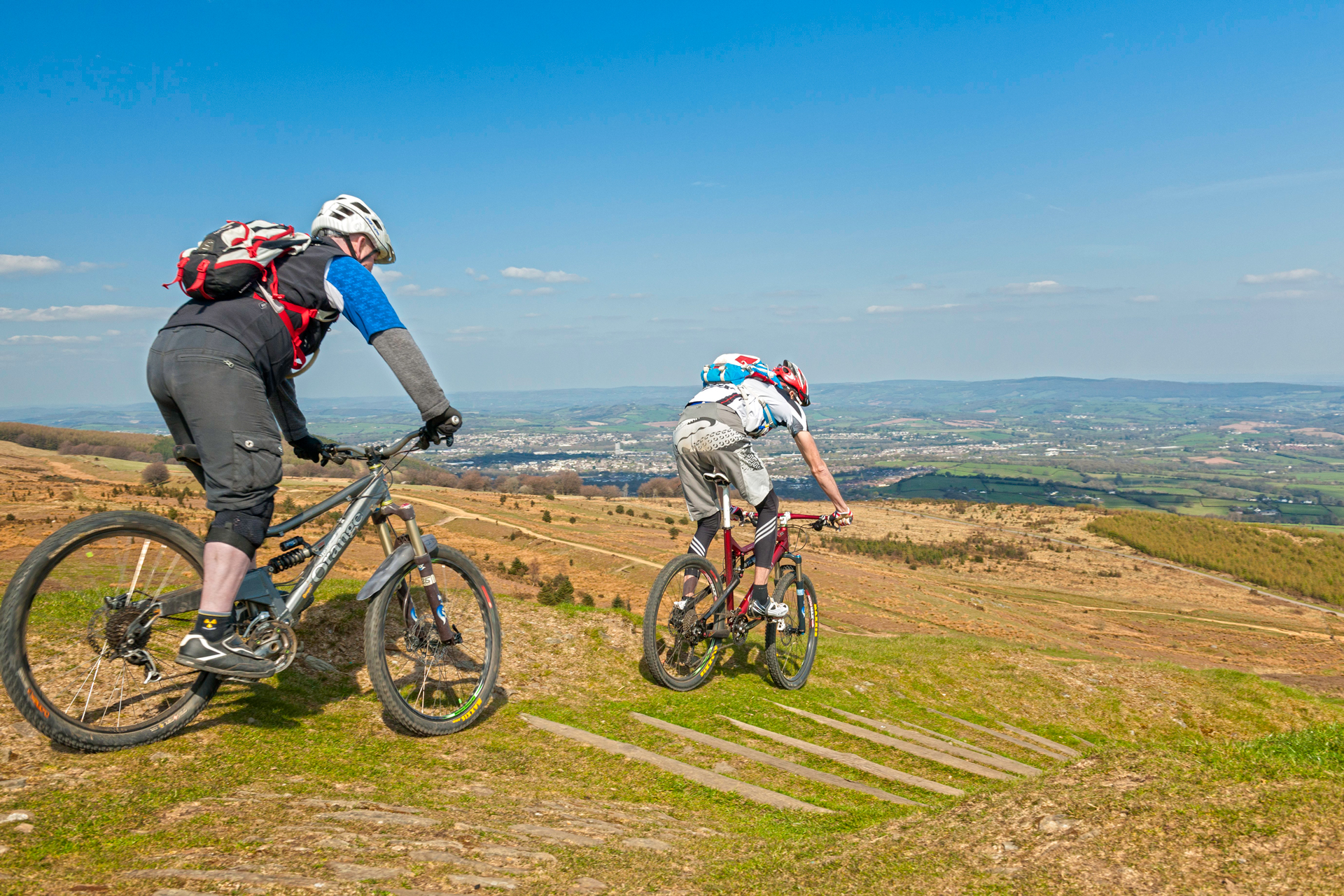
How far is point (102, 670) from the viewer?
4.38 meters

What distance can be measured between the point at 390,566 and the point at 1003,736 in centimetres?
620

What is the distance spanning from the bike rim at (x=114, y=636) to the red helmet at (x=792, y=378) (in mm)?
5310

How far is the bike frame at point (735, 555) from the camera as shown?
281 inches

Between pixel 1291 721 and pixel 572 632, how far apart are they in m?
9.17

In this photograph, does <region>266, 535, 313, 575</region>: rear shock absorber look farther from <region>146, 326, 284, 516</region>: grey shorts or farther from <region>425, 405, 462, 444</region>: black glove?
<region>425, 405, 462, 444</region>: black glove

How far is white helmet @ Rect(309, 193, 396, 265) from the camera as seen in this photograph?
15.6 feet

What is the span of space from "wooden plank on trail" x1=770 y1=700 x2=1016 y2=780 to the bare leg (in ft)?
15.8

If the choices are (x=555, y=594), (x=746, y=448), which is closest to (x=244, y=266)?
(x=746, y=448)

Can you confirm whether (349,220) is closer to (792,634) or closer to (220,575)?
(220,575)

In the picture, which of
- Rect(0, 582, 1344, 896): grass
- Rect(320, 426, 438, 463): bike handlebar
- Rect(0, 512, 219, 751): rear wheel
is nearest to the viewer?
Rect(0, 582, 1344, 896): grass

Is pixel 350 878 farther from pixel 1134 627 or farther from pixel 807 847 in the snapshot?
pixel 1134 627

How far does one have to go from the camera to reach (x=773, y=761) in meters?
5.41

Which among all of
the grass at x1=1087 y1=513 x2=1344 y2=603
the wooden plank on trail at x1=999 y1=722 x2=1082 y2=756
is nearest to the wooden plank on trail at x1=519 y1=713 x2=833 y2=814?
the wooden plank on trail at x1=999 y1=722 x2=1082 y2=756

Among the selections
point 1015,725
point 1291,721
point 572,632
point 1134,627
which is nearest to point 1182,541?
point 1134,627
